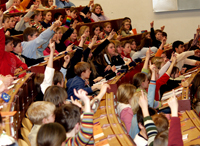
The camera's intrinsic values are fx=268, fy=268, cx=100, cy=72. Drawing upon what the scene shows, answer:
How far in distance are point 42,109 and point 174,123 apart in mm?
967

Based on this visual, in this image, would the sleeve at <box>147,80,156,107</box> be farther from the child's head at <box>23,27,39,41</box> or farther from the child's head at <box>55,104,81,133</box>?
the child's head at <box>23,27,39,41</box>

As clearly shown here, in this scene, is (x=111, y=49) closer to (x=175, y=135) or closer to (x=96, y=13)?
(x=175, y=135)

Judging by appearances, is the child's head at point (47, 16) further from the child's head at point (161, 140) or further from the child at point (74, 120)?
the child's head at point (161, 140)

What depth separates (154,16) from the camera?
936cm

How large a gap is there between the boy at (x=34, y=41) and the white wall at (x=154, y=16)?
235 inches

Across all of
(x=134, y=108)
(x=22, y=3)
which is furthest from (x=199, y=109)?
(x=22, y=3)

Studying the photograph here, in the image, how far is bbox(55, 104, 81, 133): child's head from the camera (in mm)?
1870

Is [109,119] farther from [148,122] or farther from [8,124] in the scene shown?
[8,124]

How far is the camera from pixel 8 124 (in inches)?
70.2

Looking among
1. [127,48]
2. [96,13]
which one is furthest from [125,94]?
[96,13]

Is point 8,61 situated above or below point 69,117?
above

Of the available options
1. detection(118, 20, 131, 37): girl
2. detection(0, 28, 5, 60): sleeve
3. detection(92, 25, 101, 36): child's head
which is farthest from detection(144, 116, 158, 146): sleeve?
detection(118, 20, 131, 37): girl

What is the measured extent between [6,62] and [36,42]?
0.64 meters

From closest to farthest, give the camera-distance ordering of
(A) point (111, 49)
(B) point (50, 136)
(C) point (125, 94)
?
(B) point (50, 136) → (C) point (125, 94) → (A) point (111, 49)
